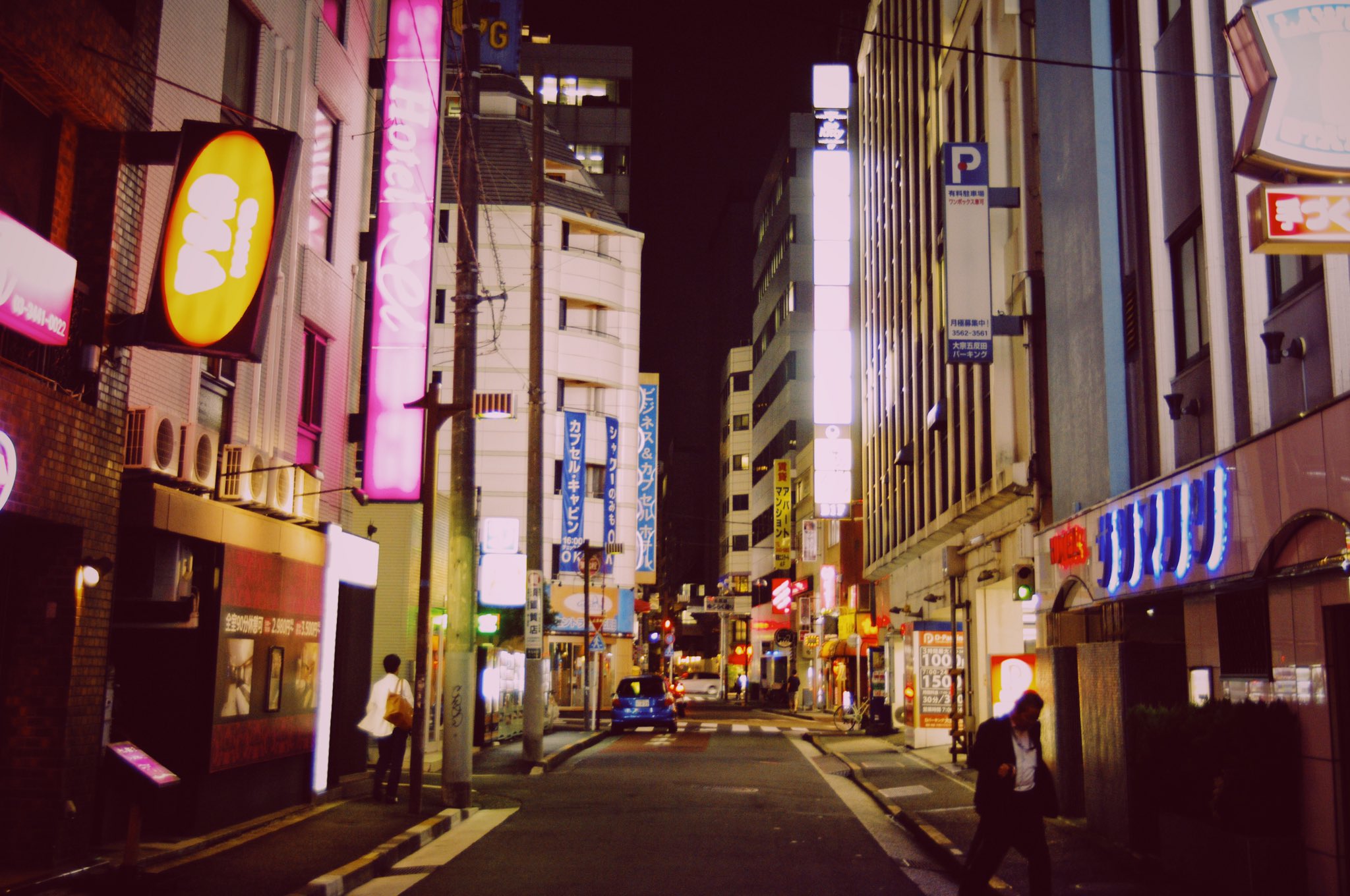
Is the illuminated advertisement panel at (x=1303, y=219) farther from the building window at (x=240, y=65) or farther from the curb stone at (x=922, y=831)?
the building window at (x=240, y=65)

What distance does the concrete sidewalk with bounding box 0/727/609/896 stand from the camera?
10.2 metres

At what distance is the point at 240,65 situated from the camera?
15.5m

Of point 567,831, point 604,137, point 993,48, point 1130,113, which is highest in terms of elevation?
point 604,137

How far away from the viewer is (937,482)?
30859 millimetres

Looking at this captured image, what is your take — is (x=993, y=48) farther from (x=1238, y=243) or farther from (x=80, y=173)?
(x=80, y=173)

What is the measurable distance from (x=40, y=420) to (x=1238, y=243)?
427 inches

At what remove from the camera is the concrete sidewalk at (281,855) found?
1017 centimetres

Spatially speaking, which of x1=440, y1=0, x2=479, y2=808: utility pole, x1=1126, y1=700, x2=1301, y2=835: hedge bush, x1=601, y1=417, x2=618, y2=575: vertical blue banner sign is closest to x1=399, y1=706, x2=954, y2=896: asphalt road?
x1=440, y1=0, x2=479, y2=808: utility pole

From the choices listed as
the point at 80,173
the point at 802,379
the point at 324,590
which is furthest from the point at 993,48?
the point at 802,379

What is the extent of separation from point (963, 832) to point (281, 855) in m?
7.35

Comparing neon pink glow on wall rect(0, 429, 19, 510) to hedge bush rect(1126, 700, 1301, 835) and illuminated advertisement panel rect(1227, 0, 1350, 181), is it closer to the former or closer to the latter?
illuminated advertisement panel rect(1227, 0, 1350, 181)

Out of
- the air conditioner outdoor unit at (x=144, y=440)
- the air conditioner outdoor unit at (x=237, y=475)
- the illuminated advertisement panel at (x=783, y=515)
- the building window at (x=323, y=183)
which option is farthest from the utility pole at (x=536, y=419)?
the illuminated advertisement panel at (x=783, y=515)

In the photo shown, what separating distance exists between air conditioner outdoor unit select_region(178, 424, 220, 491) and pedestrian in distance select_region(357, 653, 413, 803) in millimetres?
4130

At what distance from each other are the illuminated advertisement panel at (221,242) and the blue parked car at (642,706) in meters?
27.0
